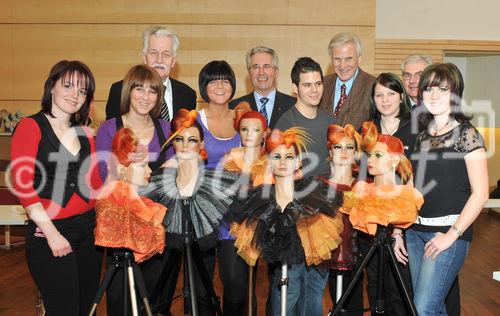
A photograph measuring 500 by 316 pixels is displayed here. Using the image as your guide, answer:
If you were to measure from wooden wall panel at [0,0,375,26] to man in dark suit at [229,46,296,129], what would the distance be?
3.53m

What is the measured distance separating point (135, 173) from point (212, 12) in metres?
5.20

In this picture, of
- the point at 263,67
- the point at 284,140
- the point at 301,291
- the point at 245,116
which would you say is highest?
the point at 263,67

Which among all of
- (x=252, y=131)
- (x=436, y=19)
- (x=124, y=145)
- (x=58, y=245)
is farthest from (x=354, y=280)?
(x=436, y=19)

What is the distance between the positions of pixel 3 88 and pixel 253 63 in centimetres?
506

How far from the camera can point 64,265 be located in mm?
2750

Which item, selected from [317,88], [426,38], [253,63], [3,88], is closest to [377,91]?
[317,88]

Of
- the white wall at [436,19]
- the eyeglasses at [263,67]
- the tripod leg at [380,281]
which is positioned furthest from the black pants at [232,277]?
the white wall at [436,19]

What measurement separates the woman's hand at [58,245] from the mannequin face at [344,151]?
145 centimetres

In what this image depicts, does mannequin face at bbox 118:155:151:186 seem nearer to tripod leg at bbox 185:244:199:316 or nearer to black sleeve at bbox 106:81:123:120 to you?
tripod leg at bbox 185:244:199:316

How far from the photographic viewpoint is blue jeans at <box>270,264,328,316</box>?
3.17 meters

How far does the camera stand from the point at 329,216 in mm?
2924

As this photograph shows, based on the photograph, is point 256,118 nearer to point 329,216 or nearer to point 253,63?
point 329,216

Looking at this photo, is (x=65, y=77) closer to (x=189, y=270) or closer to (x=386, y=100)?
(x=189, y=270)

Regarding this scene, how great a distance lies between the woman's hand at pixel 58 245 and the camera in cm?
269
